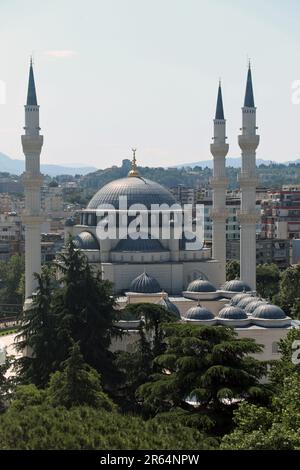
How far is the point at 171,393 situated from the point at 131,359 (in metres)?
3.83

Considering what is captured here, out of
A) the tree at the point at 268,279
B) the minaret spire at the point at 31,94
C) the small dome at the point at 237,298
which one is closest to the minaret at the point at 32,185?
the minaret spire at the point at 31,94

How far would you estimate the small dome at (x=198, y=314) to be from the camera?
1068 inches

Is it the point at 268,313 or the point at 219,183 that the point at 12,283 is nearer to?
the point at 219,183

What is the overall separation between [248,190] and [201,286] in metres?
4.68

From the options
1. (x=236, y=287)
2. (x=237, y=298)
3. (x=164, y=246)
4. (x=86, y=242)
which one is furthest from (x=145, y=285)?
(x=86, y=242)

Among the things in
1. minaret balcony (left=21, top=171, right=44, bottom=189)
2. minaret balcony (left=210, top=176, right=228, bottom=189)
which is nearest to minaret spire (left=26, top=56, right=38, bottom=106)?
minaret balcony (left=21, top=171, right=44, bottom=189)

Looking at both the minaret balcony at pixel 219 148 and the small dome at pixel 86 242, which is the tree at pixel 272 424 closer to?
the small dome at pixel 86 242

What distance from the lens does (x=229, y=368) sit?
17.1 metres

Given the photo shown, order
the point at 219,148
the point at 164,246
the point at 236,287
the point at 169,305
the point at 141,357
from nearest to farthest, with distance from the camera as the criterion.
→ the point at 141,357
the point at 169,305
the point at 236,287
the point at 164,246
the point at 219,148

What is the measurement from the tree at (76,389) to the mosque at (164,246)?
987 centimetres

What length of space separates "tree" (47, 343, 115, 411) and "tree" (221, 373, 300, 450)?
2.78 m

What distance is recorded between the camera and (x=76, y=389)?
57.1 ft

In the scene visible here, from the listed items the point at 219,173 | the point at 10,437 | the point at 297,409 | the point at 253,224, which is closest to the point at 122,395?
the point at 297,409

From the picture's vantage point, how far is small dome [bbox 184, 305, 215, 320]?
27125 mm
